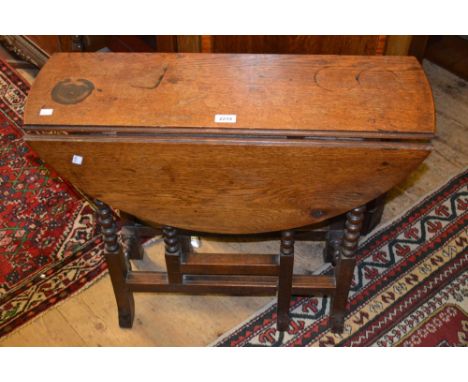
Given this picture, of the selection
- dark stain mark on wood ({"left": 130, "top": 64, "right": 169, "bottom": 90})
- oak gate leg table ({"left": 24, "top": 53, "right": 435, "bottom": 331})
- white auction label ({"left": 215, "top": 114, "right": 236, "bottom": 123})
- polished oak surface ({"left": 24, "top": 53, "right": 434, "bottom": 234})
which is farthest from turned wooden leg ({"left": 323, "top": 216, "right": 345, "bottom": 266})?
dark stain mark on wood ({"left": 130, "top": 64, "right": 169, "bottom": 90})

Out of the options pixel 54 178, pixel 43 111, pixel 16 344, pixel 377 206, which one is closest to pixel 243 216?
pixel 43 111

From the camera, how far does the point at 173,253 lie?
1.79 meters

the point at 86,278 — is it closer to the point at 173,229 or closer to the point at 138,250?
the point at 138,250

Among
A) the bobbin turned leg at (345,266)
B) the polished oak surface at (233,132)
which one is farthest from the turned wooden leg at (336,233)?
the polished oak surface at (233,132)

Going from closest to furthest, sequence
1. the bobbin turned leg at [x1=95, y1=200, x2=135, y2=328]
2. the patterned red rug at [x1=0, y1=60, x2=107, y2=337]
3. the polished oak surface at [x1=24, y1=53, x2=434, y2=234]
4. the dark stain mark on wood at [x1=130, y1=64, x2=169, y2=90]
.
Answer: the polished oak surface at [x1=24, y1=53, x2=434, y2=234] → the dark stain mark on wood at [x1=130, y1=64, x2=169, y2=90] → the bobbin turned leg at [x1=95, y1=200, x2=135, y2=328] → the patterned red rug at [x1=0, y1=60, x2=107, y2=337]

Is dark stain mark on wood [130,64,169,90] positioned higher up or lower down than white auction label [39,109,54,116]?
higher up

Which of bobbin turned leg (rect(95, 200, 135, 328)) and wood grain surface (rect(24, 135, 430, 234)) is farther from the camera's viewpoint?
bobbin turned leg (rect(95, 200, 135, 328))

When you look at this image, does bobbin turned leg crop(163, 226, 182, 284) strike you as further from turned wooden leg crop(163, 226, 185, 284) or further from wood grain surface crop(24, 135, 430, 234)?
wood grain surface crop(24, 135, 430, 234)

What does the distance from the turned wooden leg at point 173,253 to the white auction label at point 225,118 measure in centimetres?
43

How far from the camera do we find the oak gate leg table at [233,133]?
144cm

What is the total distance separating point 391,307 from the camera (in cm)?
205

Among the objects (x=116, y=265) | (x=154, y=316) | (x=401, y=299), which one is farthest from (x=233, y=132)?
(x=401, y=299)

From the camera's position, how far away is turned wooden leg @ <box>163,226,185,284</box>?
1.74 meters

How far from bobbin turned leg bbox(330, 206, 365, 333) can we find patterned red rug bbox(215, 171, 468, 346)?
0.31ft
